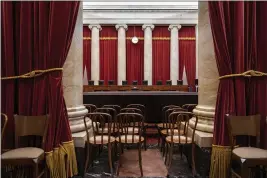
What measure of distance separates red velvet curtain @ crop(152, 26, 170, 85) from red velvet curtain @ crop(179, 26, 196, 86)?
62 centimetres

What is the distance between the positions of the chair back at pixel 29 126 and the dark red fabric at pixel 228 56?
181cm

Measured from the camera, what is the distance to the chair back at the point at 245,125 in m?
2.61

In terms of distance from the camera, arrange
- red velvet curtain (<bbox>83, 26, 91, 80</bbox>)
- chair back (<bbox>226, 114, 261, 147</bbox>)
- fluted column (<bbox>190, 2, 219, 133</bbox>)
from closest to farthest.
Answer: chair back (<bbox>226, 114, 261, 147</bbox>) < fluted column (<bbox>190, 2, 219, 133</bbox>) < red velvet curtain (<bbox>83, 26, 91, 80</bbox>)

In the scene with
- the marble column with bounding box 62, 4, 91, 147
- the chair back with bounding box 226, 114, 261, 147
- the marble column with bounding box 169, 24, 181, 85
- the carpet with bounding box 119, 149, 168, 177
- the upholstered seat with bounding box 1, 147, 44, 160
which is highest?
the marble column with bounding box 169, 24, 181, 85

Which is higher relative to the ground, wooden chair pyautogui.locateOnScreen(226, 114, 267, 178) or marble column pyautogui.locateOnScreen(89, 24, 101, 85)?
marble column pyautogui.locateOnScreen(89, 24, 101, 85)

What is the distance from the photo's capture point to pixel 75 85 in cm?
307

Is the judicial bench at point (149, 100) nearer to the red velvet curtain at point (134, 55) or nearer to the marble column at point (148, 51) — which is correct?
the marble column at point (148, 51)

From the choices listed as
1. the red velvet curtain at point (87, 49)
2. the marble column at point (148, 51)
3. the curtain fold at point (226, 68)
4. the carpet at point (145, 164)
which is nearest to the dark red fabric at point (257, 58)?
the curtain fold at point (226, 68)

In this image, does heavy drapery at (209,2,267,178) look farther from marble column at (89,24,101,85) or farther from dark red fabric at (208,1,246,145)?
marble column at (89,24,101,85)

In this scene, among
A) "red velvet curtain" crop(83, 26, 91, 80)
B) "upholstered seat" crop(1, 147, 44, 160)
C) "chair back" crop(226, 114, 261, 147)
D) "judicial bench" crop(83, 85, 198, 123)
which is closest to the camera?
"upholstered seat" crop(1, 147, 44, 160)

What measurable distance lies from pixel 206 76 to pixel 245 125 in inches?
29.0

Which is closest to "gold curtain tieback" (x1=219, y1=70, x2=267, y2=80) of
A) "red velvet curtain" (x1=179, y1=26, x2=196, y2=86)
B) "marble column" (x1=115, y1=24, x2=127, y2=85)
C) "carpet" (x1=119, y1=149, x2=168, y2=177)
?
"carpet" (x1=119, y1=149, x2=168, y2=177)

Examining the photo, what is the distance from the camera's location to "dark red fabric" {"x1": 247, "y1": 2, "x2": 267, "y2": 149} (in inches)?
108

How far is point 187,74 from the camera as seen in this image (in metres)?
12.2
